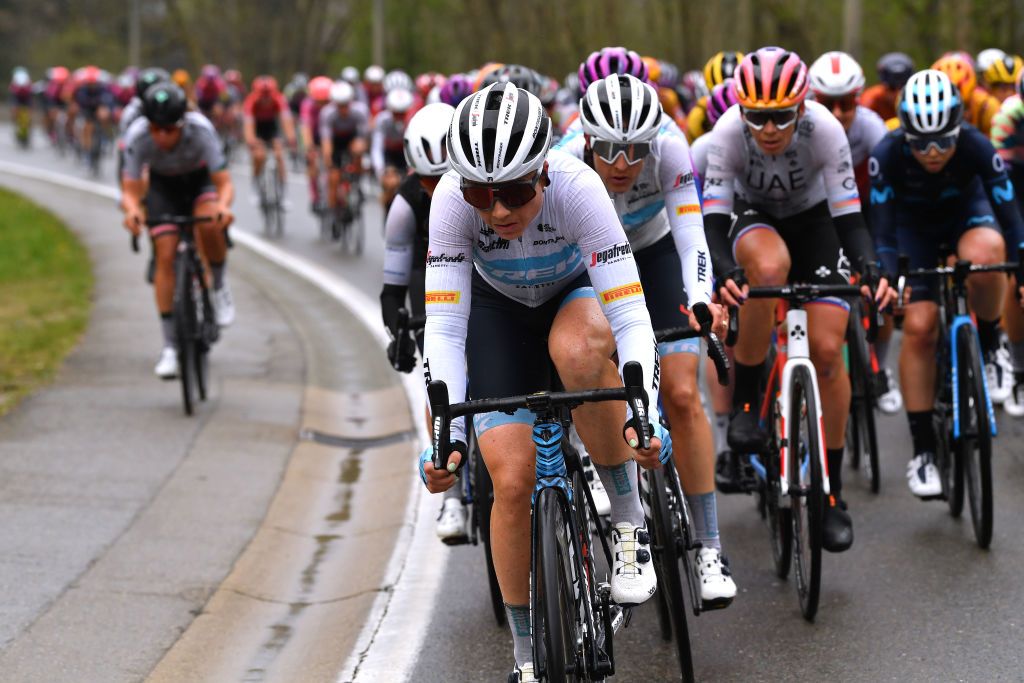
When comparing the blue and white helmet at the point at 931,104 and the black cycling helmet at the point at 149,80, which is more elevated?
the black cycling helmet at the point at 149,80

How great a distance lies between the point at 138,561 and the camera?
23.0 feet

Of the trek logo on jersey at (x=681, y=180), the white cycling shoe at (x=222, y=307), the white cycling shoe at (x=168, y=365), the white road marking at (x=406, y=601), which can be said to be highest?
the trek logo on jersey at (x=681, y=180)

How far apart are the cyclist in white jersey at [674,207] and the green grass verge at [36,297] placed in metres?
5.44

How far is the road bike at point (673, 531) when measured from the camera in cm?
524

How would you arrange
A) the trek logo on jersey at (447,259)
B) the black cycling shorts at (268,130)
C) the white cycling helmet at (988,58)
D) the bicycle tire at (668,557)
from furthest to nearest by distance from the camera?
the black cycling shorts at (268,130) → the white cycling helmet at (988,58) → the bicycle tire at (668,557) → the trek logo on jersey at (447,259)

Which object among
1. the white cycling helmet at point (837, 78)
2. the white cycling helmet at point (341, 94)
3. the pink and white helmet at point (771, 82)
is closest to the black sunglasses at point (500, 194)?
the pink and white helmet at point (771, 82)

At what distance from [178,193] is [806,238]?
17.4 feet

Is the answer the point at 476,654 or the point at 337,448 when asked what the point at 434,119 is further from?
the point at 337,448

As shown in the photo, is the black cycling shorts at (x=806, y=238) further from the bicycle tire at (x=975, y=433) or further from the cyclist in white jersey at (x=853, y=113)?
the cyclist in white jersey at (x=853, y=113)

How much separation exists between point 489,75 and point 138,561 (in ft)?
11.8

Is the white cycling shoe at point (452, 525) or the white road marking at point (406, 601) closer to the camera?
the white road marking at point (406, 601)

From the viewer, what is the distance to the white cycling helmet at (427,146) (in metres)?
6.79

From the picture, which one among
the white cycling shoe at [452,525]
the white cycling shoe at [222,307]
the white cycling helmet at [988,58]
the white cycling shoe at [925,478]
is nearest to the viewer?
the white cycling shoe at [452,525]

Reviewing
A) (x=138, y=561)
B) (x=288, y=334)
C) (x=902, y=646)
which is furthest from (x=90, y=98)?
(x=902, y=646)
